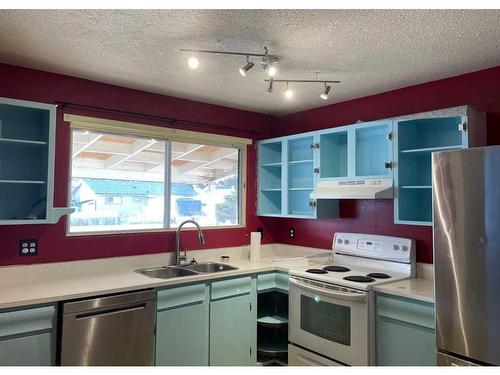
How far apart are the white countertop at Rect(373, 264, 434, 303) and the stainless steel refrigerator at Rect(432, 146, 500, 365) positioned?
241 mm

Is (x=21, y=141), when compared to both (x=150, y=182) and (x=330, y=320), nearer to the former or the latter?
(x=150, y=182)

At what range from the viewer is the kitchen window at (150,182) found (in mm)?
3012

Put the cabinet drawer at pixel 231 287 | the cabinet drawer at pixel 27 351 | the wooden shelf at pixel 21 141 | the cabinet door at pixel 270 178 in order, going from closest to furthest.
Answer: the cabinet drawer at pixel 27 351
the wooden shelf at pixel 21 141
the cabinet drawer at pixel 231 287
the cabinet door at pixel 270 178

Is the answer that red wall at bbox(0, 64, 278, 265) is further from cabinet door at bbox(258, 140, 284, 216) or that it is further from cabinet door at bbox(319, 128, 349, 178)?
cabinet door at bbox(319, 128, 349, 178)

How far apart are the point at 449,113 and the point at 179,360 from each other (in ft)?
8.32

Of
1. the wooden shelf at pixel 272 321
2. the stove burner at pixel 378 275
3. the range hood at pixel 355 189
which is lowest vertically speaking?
the wooden shelf at pixel 272 321

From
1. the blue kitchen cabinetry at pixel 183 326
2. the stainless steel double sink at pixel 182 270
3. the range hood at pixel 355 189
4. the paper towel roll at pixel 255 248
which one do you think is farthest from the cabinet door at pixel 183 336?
the range hood at pixel 355 189

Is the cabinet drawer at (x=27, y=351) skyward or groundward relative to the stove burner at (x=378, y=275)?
groundward

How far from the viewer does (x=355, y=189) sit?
3.04 m

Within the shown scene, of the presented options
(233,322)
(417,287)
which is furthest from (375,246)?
(233,322)

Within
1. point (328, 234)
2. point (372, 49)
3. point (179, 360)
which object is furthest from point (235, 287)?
point (372, 49)

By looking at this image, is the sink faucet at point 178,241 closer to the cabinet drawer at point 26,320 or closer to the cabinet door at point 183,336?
→ the cabinet door at point 183,336

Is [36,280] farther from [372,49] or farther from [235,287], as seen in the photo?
[372,49]

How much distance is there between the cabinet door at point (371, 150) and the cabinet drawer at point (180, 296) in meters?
1.55
